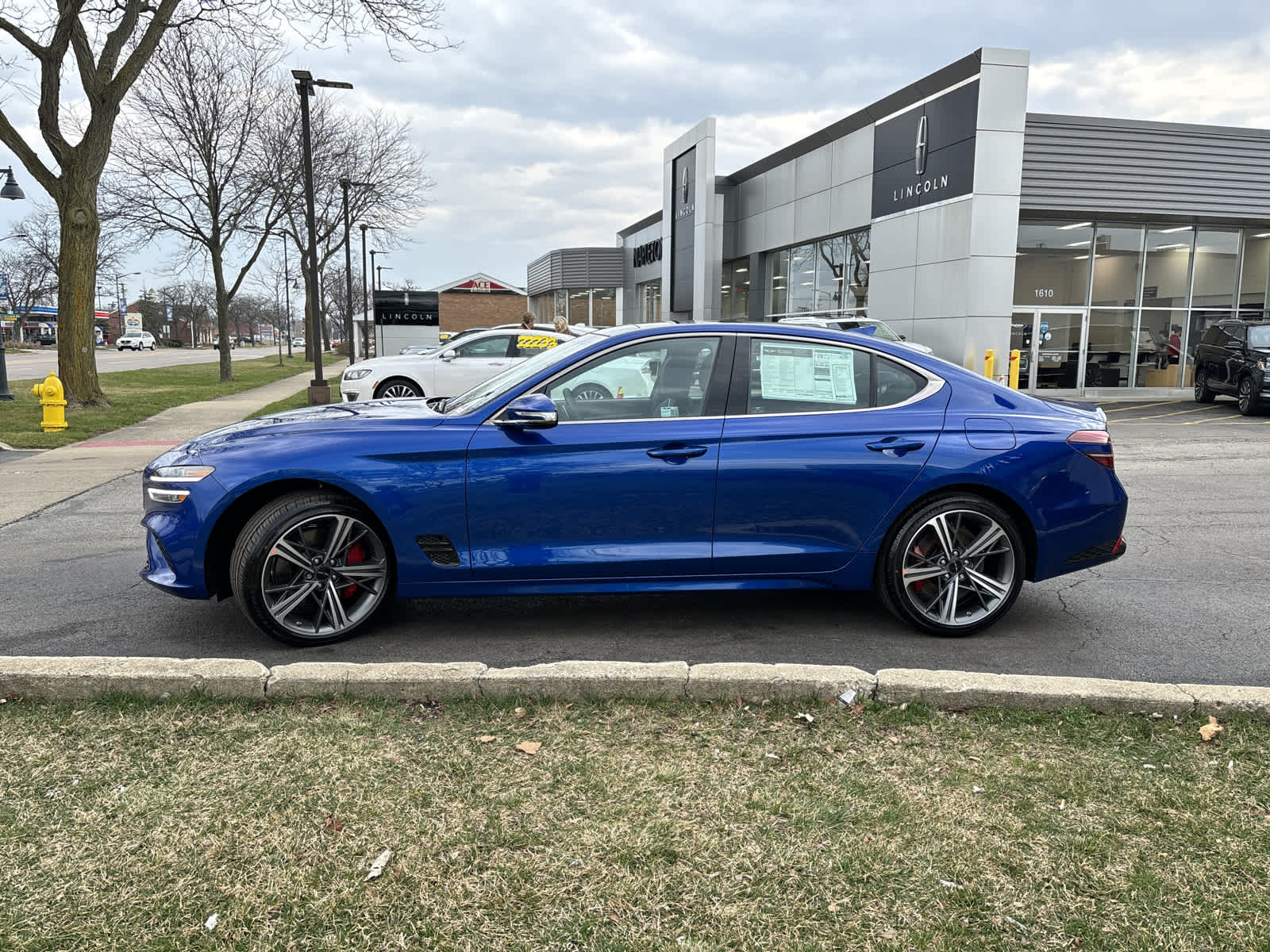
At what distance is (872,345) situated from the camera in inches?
183

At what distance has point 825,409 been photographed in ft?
14.8

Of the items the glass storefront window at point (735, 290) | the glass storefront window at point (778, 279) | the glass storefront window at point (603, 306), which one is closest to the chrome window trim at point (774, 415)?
the glass storefront window at point (778, 279)

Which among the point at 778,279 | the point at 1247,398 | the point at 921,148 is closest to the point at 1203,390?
the point at 1247,398

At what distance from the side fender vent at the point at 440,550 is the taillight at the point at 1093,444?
302cm

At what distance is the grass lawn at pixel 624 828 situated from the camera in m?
2.32

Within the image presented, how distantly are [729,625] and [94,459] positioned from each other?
9.35 meters

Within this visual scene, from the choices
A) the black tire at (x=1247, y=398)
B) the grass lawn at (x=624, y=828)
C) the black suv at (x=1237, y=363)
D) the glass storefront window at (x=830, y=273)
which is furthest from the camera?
the glass storefront window at (x=830, y=273)

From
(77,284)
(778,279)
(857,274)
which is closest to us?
(77,284)

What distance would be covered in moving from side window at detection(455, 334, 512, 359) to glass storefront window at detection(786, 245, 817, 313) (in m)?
13.5

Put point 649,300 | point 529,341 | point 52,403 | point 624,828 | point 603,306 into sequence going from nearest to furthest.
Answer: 1. point 624,828
2. point 52,403
3. point 529,341
4. point 649,300
5. point 603,306

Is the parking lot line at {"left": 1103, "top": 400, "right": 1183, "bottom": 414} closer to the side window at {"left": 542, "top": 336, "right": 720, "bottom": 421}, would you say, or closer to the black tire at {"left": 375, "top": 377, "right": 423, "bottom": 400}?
the black tire at {"left": 375, "top": 377, "right": 423, "bottom": 400}

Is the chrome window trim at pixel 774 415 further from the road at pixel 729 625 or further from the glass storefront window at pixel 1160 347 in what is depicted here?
the glass storefront window at pixel 1160 347

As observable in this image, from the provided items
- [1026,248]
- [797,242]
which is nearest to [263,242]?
[797,242]

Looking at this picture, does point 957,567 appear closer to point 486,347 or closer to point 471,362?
point 471,362
